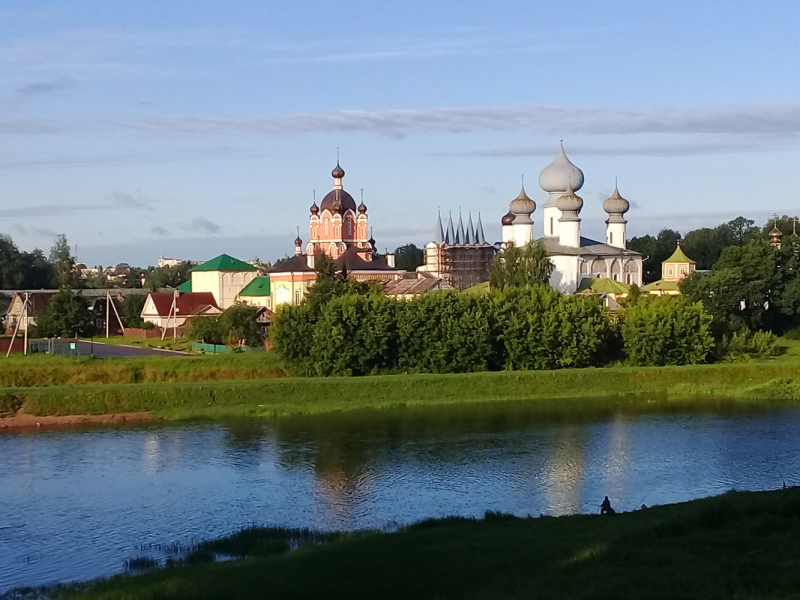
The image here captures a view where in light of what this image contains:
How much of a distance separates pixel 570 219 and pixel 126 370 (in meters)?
30.8

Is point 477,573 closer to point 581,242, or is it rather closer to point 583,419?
point 583,419

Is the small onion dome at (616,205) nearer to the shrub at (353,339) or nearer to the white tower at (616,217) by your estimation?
the white tower at (616,217)

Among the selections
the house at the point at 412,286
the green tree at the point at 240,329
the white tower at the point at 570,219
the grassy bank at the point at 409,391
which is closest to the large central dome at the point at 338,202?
the house at the point at 412,286

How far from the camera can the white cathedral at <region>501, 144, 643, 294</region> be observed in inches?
2333

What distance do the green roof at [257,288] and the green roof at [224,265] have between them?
2.31 m

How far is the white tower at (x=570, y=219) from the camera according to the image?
60.0 m

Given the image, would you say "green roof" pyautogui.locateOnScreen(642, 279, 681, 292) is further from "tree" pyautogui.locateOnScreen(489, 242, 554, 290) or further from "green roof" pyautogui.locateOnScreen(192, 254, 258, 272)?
"green roof" pyautogui.locateOnScreen(192, 254, 258, 272)

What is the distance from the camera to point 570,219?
60.2 metres

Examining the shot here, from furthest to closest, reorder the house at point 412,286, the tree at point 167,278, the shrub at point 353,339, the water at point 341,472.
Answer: the tree at point 167,278 < the house at point 412,286 < the shrub at point 353,339 < the water at point 341,472

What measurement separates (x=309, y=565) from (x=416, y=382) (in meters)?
21.2

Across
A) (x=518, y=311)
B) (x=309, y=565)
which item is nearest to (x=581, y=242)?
(x=518, y=311)

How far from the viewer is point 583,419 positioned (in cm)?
2945

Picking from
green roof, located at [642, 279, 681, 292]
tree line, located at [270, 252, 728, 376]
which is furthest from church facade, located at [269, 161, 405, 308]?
tree line, located at [270, 252, 728, 376]

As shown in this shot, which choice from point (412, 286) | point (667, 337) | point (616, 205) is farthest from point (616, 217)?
point (667, 337)
